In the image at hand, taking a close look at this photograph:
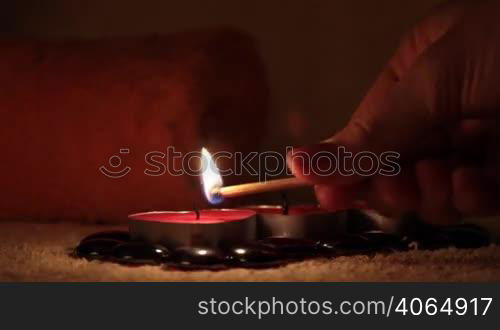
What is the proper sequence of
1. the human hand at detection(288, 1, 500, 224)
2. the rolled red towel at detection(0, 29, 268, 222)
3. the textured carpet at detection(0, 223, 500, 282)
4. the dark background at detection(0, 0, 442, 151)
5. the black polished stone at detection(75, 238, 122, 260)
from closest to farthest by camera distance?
the textured carpet at detection(0, 223, 500, 282) → the black polished stone at detection(75, 238, 122, 260) → the human hand at detection(288, 1, 500, 224) → the rolled red towel at detection(0, 29, 268, 222) → the dark background at detection(0, 0, 442, 151)

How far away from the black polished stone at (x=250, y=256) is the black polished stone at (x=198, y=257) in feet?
0.04

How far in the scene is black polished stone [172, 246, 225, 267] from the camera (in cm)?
86

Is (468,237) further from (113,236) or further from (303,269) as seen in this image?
(113,236)

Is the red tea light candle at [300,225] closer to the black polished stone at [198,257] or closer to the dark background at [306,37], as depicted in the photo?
the black polished stone at [198,257]

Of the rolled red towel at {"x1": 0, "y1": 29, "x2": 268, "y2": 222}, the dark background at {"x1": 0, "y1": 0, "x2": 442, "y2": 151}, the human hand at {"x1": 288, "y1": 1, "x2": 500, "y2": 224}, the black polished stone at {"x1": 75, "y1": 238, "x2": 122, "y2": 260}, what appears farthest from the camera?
the dark background at {"x1": 0, "y1": 0, "x2": 442, "y2": 151}

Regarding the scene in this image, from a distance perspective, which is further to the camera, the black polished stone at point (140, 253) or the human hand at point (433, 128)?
the human hand at point (433, 128)

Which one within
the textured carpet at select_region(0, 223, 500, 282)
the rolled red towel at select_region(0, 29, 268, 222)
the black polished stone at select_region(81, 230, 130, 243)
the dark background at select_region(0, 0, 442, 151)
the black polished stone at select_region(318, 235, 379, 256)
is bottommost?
the textured carpet at select_region(0, 223, 500, 282)

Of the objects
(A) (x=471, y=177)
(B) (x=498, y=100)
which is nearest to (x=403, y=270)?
(A) (x=471, y=177)

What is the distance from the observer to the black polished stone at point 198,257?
2.82ft

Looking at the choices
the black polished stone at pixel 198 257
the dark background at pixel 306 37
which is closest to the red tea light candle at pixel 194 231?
the black polished stone at pixel 198 257

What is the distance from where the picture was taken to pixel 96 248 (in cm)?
94

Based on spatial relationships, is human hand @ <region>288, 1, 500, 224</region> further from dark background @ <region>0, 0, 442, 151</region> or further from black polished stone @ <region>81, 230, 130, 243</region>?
dark background @ <region>0, 0, 442, 151</region>

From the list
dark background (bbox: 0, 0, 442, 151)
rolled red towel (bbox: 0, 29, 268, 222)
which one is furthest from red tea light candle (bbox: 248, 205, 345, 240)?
dark background (bbox: 0, 0, 442, 151)

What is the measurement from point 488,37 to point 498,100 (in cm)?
9
